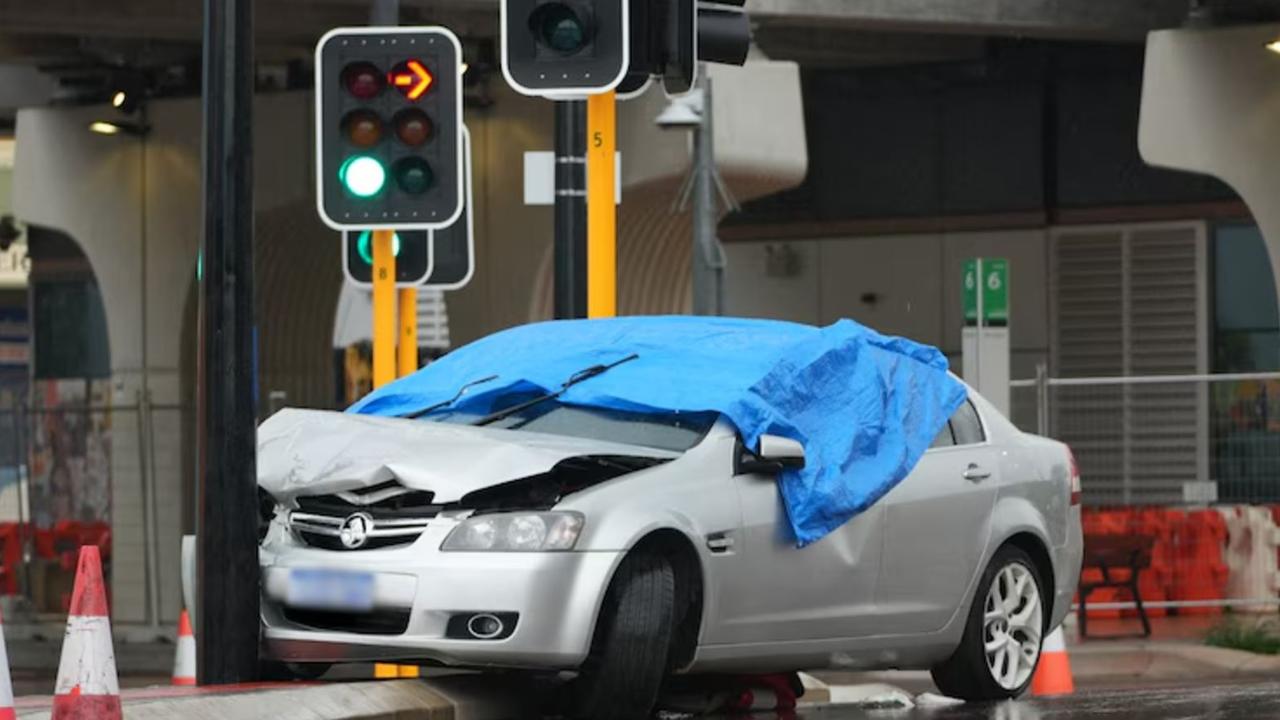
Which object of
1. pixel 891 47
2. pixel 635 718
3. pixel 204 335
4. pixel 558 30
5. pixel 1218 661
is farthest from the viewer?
pixel 891 47

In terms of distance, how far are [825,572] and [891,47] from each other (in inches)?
720

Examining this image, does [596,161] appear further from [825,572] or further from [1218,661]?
[1218,661]

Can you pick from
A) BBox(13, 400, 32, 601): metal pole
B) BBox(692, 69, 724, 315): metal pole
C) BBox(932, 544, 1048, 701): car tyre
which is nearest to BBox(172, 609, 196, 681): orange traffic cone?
BBox(932, 544, 1048, 701): car tyre

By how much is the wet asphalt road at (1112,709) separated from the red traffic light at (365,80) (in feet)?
11.2

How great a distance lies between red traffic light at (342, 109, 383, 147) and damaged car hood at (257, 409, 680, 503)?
1906mm

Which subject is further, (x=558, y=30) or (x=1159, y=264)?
(x=1159, y=264)

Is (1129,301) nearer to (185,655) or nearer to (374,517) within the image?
(185,655)

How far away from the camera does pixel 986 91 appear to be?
30250 millimetres

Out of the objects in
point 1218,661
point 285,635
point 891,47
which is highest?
point 891,47

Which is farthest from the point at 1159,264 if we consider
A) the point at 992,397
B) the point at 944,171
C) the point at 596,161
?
the point at 596,161

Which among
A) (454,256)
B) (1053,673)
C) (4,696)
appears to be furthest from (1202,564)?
(4,696)

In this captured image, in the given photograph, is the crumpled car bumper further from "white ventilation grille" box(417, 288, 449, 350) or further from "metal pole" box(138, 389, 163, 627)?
"metal pole" box(138, 389, 163, 627)

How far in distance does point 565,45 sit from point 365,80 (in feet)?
3.18

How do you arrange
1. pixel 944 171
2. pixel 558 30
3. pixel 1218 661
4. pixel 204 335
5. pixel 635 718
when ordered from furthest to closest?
pixel 944 171
pixel 1218 661
pixel 558 30
pixel 204 335
pixel 635 718
